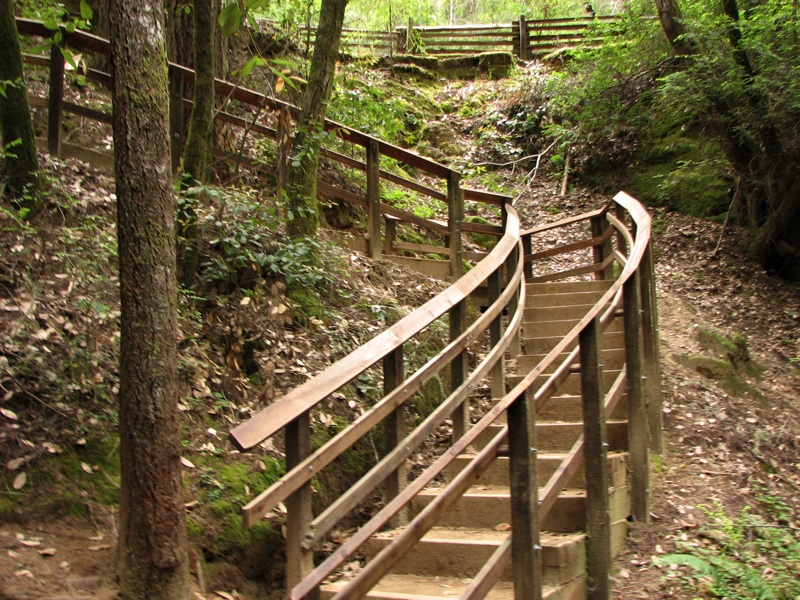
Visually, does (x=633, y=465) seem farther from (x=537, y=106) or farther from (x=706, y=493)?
(x=537, y=106)

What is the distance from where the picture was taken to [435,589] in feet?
11.6

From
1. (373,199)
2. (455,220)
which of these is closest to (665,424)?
(455,220)

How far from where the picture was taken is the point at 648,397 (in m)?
5.26

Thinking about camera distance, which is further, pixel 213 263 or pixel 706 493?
pixel 213 263

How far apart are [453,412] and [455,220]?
11.3 ft

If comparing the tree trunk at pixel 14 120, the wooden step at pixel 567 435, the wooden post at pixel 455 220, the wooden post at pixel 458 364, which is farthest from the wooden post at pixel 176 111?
the wooden step at pixel 567 435

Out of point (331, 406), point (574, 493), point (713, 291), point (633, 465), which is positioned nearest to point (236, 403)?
point (331, 406)

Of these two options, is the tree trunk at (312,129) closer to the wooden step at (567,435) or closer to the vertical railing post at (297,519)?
the wooden step at (567,435)

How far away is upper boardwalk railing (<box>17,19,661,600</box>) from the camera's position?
291cm

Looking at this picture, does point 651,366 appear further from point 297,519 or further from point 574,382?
point 297,519

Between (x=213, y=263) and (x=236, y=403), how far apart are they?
1422 millimetres

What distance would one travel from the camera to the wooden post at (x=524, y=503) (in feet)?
9.62

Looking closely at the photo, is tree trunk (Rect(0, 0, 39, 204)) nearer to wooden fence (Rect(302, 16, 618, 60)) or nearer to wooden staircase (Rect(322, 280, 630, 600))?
wooden staircase (Rect(322, 280, 630, 600))

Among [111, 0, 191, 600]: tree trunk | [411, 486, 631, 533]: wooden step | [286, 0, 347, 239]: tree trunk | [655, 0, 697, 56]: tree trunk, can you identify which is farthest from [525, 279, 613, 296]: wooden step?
[655, 0, 697, 56]: tree trunk
